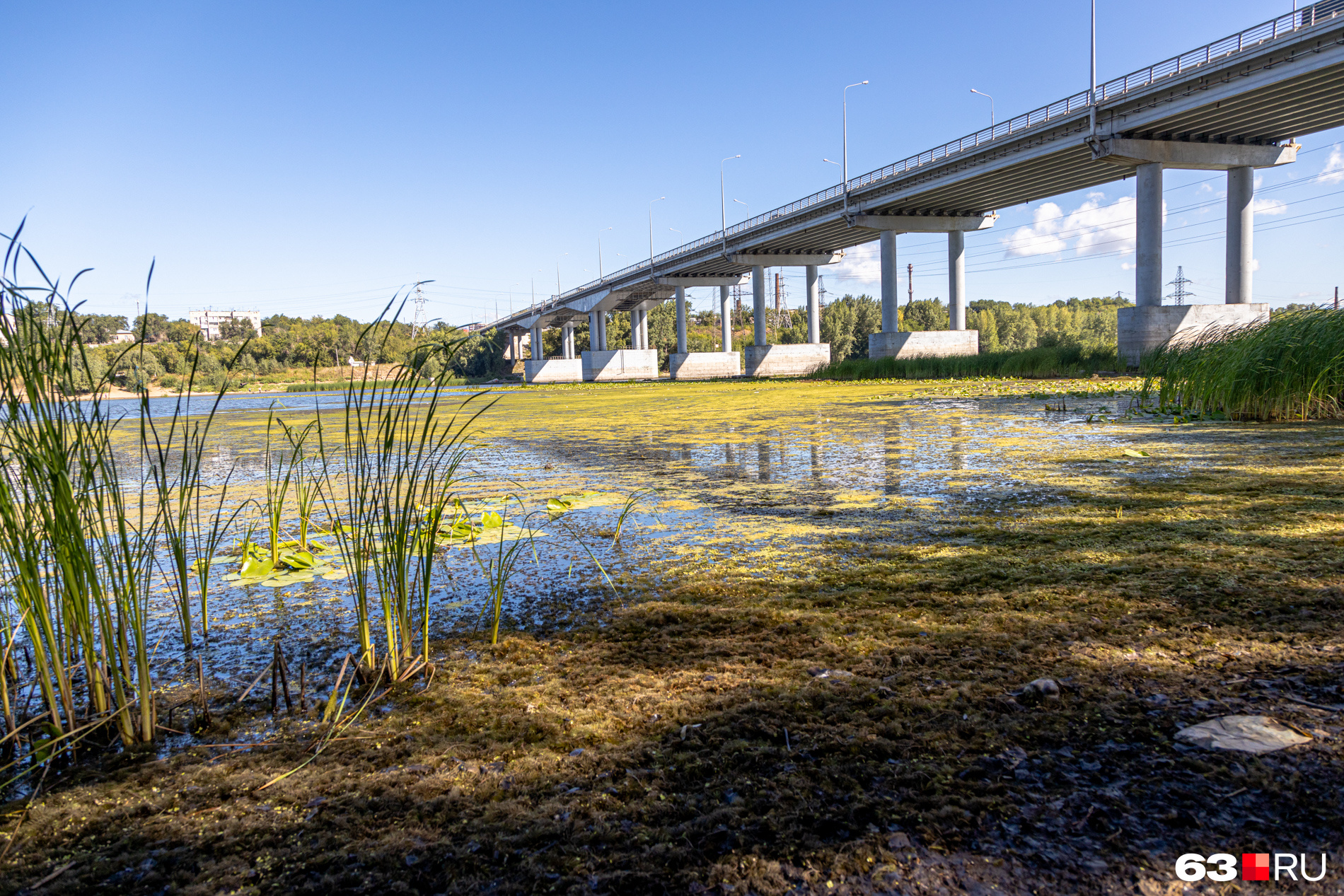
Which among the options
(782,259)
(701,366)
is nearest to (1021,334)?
(701,366)

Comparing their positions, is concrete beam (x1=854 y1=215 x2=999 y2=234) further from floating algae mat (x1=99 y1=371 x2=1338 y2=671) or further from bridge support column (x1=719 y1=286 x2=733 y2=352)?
floating algae mat (x1=99 y1=371 x2=1338 y2=671)

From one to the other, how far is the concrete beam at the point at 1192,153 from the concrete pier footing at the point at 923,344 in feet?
36.6

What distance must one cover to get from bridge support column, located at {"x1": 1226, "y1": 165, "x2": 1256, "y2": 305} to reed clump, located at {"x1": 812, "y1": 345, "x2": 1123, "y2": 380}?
381 cm

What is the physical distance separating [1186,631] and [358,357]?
2.51m

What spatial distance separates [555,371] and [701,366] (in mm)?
17909

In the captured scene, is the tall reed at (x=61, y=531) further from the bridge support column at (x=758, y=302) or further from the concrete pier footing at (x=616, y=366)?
the concrete pier footing at (x=616, y=366)

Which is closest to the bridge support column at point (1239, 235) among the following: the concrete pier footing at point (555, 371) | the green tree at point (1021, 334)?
the concrete pier footing at point (555, 371)

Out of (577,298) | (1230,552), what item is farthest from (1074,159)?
(577,298)

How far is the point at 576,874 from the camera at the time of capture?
45.8 inches

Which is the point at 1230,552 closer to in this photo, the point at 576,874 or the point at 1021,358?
the point at 576,874

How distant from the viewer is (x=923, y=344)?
3478 centimetres

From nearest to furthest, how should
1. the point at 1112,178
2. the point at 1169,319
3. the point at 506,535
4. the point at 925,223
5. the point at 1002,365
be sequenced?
the point at 506,535 → the point at 1169,319 → the point at 1002,365 → the point at 1112,178 → the point at 925,223

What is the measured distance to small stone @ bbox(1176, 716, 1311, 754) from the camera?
1.43 meters

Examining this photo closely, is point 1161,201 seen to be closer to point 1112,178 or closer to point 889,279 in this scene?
point 1112,178
